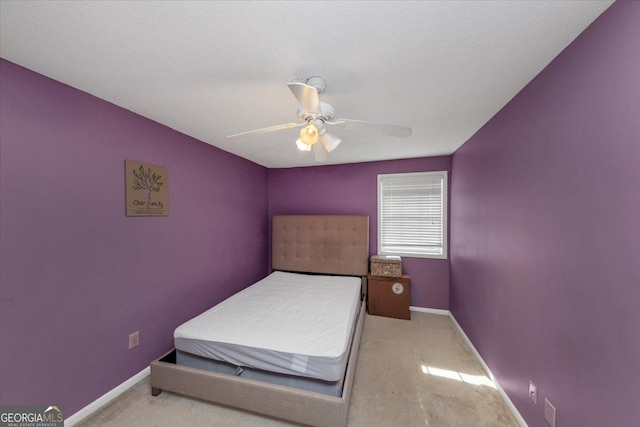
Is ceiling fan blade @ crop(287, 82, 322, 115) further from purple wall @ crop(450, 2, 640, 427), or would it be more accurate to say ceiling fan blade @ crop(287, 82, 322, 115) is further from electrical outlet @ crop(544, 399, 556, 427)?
electrical outlet @ crop(544, 399, 556, 427)

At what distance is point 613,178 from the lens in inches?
37.8

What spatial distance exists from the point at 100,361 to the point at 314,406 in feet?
5.48

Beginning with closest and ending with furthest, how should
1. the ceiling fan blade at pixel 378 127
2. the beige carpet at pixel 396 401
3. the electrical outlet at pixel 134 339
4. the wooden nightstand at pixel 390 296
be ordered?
1. the ceiling fan blade at pixel 378 127
2. the beige carpet at pixel 396 401
3. the electrical outlet at pixel 134 339
4. the wooden nightstand at pixel 390 296

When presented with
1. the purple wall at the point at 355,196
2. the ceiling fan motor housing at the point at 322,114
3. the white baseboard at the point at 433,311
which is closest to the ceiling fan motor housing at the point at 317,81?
the ceiling fan motor housing at the point at 322,114

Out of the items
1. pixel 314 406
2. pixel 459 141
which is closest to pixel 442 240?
pixel 459 141

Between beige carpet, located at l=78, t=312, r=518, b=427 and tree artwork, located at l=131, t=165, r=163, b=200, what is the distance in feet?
5.53

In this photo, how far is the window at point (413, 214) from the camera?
11.4 ft

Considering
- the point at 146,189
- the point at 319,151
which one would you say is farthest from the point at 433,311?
the point at 146,189

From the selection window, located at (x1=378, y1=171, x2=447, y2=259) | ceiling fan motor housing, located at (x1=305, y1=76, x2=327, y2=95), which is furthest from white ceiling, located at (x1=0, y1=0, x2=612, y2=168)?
window, located at (x1=378, y1=171, x2=447, y2=259)

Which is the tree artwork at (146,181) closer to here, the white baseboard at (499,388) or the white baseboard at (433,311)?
the white baseboard at (499,388)

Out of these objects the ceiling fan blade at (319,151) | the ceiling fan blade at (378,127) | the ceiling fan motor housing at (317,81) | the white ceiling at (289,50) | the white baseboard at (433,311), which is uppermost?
the white ceiling at (289,50)

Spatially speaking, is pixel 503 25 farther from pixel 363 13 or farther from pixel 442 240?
pixel 442 240

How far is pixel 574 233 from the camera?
3.79 ft

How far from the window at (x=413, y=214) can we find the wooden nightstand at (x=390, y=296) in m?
0.49
